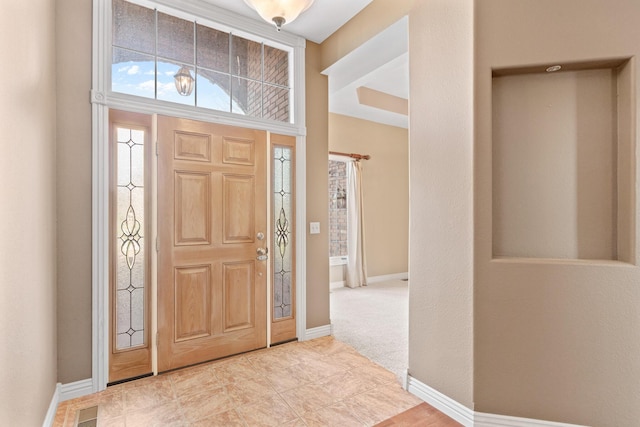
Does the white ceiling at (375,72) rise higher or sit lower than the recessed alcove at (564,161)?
higher

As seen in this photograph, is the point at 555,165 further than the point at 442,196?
No

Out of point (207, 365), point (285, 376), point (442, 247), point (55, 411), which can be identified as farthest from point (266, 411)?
point (442, 247)

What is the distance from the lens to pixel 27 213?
155cm

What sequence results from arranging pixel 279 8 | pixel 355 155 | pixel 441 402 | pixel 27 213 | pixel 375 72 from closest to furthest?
pixel 27 213 → pixel 279 8 → pixel 441 402 → pixel 375 72 → pixel 355 155

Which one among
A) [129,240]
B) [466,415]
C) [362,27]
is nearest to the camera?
[466,415]

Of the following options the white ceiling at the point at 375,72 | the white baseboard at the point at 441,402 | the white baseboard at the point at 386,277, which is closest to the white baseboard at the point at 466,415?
the white baseboard at the point at 441,402

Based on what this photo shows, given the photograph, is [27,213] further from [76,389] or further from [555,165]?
[555,165]

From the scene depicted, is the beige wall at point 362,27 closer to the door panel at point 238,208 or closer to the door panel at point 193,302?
the door panel at point 238,208

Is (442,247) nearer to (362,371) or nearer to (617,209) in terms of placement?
(617,209)

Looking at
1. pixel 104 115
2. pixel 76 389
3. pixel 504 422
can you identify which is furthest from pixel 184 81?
pixel 504 422

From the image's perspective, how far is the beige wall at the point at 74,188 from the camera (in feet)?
7.00

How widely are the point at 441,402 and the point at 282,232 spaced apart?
1.88 meters

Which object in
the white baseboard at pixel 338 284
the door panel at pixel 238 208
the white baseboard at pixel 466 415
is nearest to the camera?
the white baseboard at pixel 466 415

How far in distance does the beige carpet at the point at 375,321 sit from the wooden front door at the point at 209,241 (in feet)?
3.30
